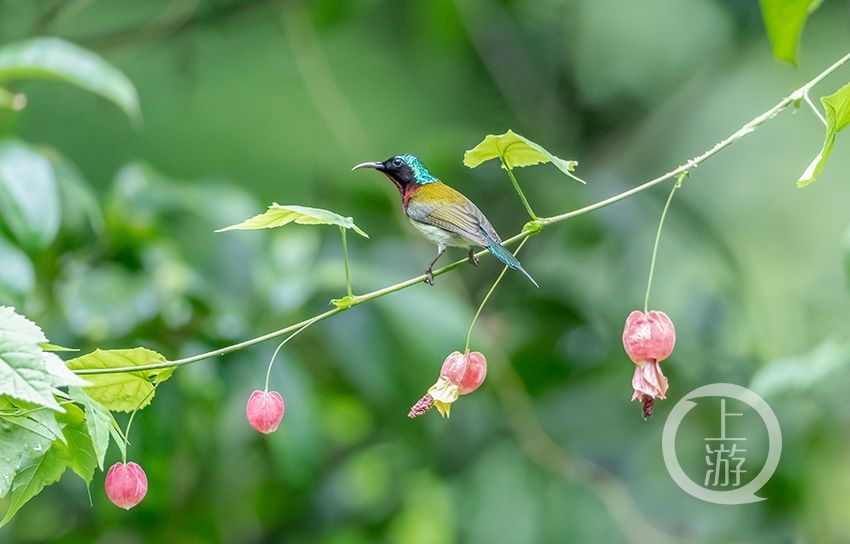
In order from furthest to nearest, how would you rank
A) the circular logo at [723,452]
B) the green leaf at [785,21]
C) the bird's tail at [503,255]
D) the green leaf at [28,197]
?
1. the circular logo at [723,452]
2. the green leaf at [28,197]
3. the bird's tail at [503,255]
4. the green leaf at [785,21]

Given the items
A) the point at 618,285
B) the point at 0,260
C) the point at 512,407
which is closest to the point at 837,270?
the point at 618,285

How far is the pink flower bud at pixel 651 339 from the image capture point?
89 cm

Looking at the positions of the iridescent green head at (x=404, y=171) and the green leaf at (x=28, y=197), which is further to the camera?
the green leaf at (x=28, y=197)

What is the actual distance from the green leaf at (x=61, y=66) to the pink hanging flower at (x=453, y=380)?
98 centimetres

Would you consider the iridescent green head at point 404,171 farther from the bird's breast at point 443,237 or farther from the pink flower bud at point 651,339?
the pink flower bud at point 651,339

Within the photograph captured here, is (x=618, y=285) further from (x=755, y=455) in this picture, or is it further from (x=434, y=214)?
(x=434, y=214)

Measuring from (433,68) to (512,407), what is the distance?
141 cm

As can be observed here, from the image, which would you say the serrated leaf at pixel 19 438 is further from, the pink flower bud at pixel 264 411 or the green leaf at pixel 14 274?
the green leaf at pixel 14 274

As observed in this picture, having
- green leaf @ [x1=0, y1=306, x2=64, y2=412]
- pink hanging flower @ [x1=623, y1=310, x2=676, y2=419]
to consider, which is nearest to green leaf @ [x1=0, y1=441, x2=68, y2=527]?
green leaf @ [x1=0, y1=306, x2=64, y2=412]

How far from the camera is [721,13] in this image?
310cm

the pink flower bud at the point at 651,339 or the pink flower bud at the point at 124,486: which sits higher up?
the pink flower bud at the point at 651,339

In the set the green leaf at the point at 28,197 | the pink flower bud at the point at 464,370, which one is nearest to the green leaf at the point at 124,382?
the pink flower bud at the point at 464,370

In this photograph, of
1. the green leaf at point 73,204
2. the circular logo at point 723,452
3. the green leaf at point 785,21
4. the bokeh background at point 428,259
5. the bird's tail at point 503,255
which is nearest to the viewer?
the green leaf at point 785,21

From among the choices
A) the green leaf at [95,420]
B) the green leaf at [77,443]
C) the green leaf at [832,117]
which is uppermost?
the green leaf at [832,117]
